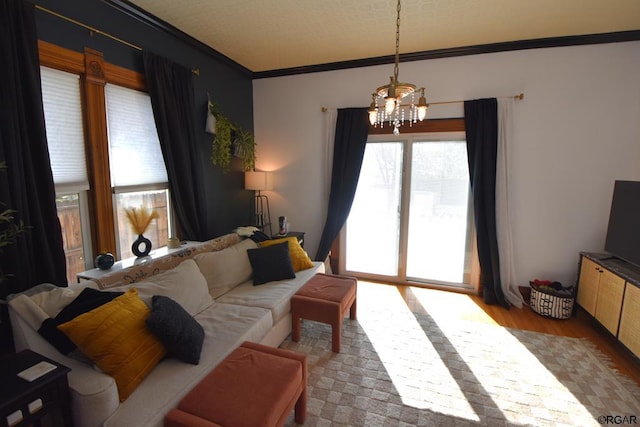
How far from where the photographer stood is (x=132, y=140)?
9.10ft

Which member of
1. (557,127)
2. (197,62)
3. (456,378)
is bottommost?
(456,378)

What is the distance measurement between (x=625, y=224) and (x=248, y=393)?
11.6 feet

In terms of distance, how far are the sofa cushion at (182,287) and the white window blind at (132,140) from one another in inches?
38.8

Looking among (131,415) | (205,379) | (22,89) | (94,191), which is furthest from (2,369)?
(22,89)

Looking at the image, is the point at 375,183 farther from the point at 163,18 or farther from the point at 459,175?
the point at 163,18

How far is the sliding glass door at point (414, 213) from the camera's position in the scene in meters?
3.81

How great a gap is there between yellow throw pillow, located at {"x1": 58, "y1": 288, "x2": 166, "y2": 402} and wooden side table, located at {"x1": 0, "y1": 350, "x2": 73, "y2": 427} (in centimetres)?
15

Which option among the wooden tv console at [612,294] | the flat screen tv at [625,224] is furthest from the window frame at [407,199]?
the flat screen tv at [625,224]

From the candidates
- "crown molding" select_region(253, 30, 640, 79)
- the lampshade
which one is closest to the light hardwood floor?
the lampshade

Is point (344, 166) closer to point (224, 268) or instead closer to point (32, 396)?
point (224, 268)

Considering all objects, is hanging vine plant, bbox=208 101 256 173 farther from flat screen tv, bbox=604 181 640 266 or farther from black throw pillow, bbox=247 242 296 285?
flat screen tv, bbox=604 181 640 266

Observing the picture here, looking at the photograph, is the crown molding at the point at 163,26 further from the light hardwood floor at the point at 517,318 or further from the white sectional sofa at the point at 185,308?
the light hardwood floor at the point at 517,318

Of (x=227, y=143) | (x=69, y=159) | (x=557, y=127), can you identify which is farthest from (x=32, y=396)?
(x=557, y=127)

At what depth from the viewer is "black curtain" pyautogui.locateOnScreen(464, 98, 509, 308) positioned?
3447 mm
